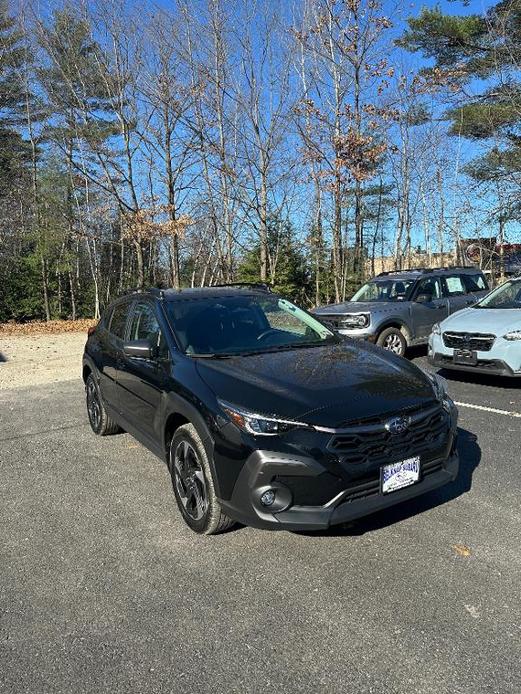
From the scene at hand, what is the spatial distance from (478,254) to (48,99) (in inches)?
826

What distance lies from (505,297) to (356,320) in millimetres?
2443

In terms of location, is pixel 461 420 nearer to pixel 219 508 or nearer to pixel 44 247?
pixel 219 508

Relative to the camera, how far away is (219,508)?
327 cm

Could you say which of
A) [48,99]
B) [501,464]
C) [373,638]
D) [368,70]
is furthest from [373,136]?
[373,638]

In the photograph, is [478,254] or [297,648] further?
[478,254]

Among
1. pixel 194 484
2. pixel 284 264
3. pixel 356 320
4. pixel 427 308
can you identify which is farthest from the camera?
pixel 284 264

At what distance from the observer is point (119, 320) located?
5391 millimetres

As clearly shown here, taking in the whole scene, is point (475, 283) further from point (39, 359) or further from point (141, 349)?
point (39, 359)

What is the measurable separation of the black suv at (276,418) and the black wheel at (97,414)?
3.74 feet

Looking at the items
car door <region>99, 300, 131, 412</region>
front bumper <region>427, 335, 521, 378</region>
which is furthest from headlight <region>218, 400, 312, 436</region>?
front bumper <region>427, 335, 521, 378</region>

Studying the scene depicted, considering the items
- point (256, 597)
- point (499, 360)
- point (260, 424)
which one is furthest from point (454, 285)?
point (256, 597)

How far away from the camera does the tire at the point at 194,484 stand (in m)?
3.30

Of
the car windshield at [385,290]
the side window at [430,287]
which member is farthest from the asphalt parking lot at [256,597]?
the side window at [430,287]

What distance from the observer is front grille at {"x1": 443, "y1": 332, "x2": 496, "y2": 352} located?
7000 mm
